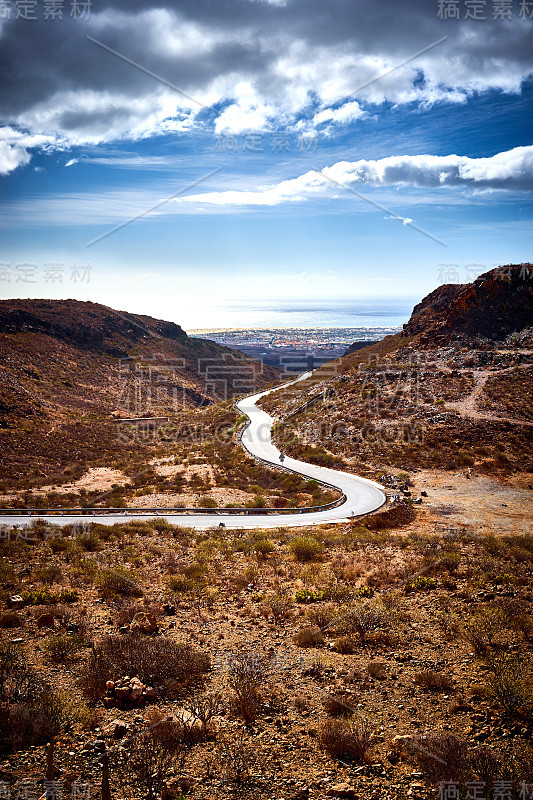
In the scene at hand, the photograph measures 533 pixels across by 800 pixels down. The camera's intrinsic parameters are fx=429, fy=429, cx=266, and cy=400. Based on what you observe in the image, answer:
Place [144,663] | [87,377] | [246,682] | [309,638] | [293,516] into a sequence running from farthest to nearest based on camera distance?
[87,377] < [293,516] < [309,638] < [144,663] < [246,682]

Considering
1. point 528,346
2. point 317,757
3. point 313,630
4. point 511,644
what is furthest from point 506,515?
point 528,346

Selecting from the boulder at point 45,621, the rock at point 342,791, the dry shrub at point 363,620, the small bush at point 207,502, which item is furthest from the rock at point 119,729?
the small bush at point 207,502

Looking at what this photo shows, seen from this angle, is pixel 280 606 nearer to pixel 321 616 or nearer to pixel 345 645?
pixel 321 616

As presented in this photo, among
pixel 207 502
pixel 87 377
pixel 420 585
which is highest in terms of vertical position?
pixel 87 377

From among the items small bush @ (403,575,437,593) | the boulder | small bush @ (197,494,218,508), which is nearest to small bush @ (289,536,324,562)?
small bush @ (403,575,437,593)

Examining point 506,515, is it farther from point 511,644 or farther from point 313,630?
point 313,630

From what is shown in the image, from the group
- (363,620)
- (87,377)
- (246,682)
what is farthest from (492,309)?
(87,377)

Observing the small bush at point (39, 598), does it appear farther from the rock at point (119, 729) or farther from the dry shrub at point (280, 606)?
the dry shrub at point (280, 606)
